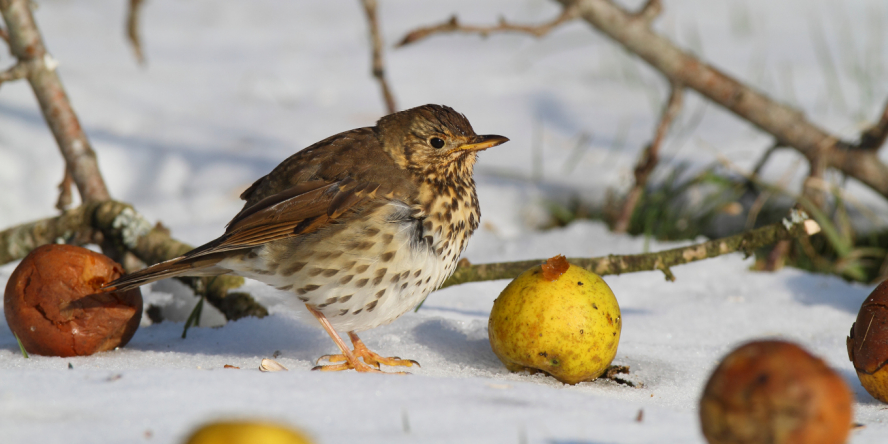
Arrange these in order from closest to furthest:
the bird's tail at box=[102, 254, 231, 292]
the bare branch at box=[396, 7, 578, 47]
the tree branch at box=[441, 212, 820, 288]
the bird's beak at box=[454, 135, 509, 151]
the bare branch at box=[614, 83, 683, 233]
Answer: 1. the bird's tail at box=[102, 254, 231, 292]
2. the bird's beak at box=[454, 135, 509, 151]
3. the tree branch at box=[441, 212, 820, 288]
4. the bare branch at box=[396, 7, 578, 47]
5. the bare branch at box=[614, 83, 683, 233]

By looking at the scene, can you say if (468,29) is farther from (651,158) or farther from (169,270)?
(169,270)

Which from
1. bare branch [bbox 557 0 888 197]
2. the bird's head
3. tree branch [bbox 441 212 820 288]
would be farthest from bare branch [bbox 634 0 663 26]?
the bird's head

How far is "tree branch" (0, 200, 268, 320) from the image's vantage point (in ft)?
12.9

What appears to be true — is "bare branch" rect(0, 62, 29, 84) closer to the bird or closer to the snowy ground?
the snowy ground

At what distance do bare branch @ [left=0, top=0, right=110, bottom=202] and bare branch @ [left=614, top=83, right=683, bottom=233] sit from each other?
314 centimetres

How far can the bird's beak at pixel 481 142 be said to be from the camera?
3289mm

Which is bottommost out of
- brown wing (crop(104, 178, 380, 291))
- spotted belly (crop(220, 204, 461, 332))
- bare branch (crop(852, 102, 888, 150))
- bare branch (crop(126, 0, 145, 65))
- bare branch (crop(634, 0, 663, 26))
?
bare branch (crop(852, 102, 888, 150))

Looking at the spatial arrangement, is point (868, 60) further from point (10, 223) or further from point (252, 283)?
point (10, 223)

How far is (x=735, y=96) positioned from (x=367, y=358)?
3.19m

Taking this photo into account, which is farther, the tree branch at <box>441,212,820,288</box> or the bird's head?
the tree branch at <box>441,212,820,288</box>

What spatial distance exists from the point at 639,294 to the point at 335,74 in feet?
18.8

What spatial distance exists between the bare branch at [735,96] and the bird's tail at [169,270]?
2988mm

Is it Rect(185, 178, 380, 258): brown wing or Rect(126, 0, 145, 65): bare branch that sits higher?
Rect(126, 0, 145, 65): bare branch

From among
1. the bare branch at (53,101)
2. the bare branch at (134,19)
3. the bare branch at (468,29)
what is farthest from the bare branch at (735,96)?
the bare branch at (53,101)
